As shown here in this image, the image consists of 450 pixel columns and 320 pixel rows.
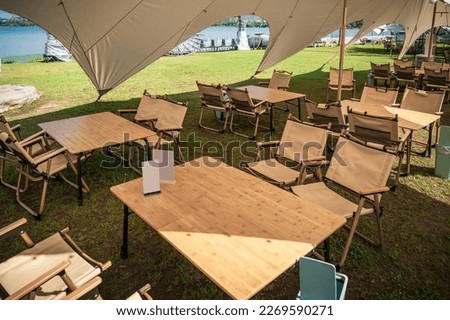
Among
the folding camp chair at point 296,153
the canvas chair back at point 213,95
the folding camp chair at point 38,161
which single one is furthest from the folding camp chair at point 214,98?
the folding camp chair at point 38,161

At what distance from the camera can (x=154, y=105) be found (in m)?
6.07

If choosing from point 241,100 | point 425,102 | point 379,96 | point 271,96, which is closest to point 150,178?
point 241,100

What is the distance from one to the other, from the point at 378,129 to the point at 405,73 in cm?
713

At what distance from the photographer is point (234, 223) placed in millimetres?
2510

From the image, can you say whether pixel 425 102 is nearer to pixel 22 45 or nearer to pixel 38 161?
pixel 38 161

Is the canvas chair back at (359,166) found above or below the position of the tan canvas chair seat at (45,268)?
above

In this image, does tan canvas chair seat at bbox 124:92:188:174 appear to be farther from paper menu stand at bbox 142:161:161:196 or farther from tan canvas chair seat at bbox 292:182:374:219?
tan canvas chair seat at bbox 292:182:374:219

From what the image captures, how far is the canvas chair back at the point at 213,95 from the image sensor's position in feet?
22.8

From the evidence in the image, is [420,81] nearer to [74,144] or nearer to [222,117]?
[222,117]

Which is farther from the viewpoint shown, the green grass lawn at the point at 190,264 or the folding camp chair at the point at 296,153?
the folding camp chair at the point at 296,153

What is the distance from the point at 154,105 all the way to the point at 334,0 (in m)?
6.48

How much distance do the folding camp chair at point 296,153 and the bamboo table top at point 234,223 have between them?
924 millimetres

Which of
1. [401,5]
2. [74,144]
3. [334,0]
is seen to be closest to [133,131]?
[74,144]

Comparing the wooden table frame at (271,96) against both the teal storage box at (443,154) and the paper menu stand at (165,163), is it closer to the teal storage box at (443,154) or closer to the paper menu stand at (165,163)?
the teal storage box at (443,154)
